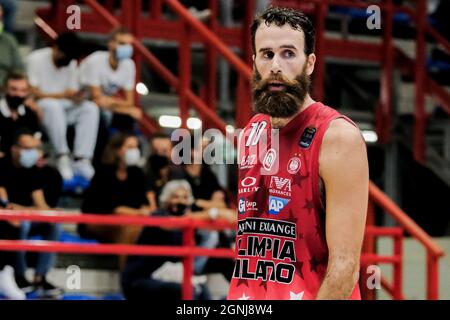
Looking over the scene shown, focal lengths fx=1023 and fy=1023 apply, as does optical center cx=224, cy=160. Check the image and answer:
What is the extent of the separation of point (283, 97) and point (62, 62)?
503 cm

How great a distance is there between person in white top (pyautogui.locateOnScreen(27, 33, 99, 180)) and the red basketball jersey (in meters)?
4.67

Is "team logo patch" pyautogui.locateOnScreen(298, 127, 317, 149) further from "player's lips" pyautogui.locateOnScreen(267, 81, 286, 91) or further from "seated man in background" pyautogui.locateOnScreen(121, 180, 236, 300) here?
"seated man in background" pyautogui.locateOnScreen(121, 180, 236, 300)

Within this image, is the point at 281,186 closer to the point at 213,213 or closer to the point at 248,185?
the point at 248,185

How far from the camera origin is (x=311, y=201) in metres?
2.81

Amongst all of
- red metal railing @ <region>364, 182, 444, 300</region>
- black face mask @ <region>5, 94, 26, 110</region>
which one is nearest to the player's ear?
red metal railing @ <region>364, 182, 444, 300</region>

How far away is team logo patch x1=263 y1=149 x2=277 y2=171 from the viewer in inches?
115

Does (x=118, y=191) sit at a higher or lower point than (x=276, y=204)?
higher

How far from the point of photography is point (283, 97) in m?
2.84

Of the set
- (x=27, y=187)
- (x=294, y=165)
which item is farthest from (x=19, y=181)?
(x=294, y=165)

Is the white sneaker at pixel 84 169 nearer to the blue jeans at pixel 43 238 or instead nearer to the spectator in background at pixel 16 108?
the spectator in background at pixel 16 108
